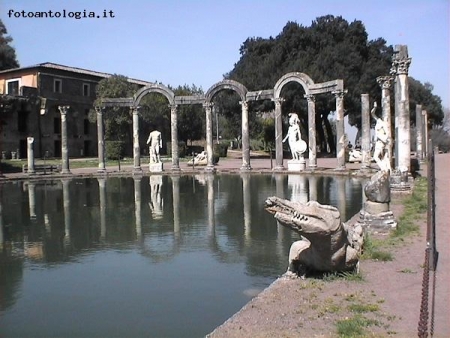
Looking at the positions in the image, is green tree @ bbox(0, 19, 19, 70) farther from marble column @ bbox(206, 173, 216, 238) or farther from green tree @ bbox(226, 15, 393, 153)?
marble column @ bbox(206, 173, 216, 238)

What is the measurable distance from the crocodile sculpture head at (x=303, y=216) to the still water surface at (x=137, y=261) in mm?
1409

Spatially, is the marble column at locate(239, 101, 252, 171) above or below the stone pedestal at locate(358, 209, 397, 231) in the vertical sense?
above

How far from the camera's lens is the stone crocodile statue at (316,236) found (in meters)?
6.72

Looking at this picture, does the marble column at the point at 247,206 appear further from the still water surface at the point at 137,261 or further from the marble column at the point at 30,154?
the marble column at the point at 30,154

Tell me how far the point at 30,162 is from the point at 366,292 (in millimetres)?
30703

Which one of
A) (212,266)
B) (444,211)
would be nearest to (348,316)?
(212,266)

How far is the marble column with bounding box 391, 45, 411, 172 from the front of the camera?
59.8ft

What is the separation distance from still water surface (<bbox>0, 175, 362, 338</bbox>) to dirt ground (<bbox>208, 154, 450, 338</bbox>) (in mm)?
692

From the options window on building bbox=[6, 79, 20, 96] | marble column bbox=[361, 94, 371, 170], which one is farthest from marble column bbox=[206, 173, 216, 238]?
window on building bbox=[6, 79, 20, 96]

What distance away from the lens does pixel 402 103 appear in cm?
1838

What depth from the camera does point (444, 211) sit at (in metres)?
13.0

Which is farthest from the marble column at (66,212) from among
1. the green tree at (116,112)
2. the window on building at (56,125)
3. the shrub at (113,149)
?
the window on building at (56,125)

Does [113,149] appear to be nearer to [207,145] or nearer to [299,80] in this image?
[207,145]

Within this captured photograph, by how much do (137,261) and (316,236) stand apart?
402 centimetres
